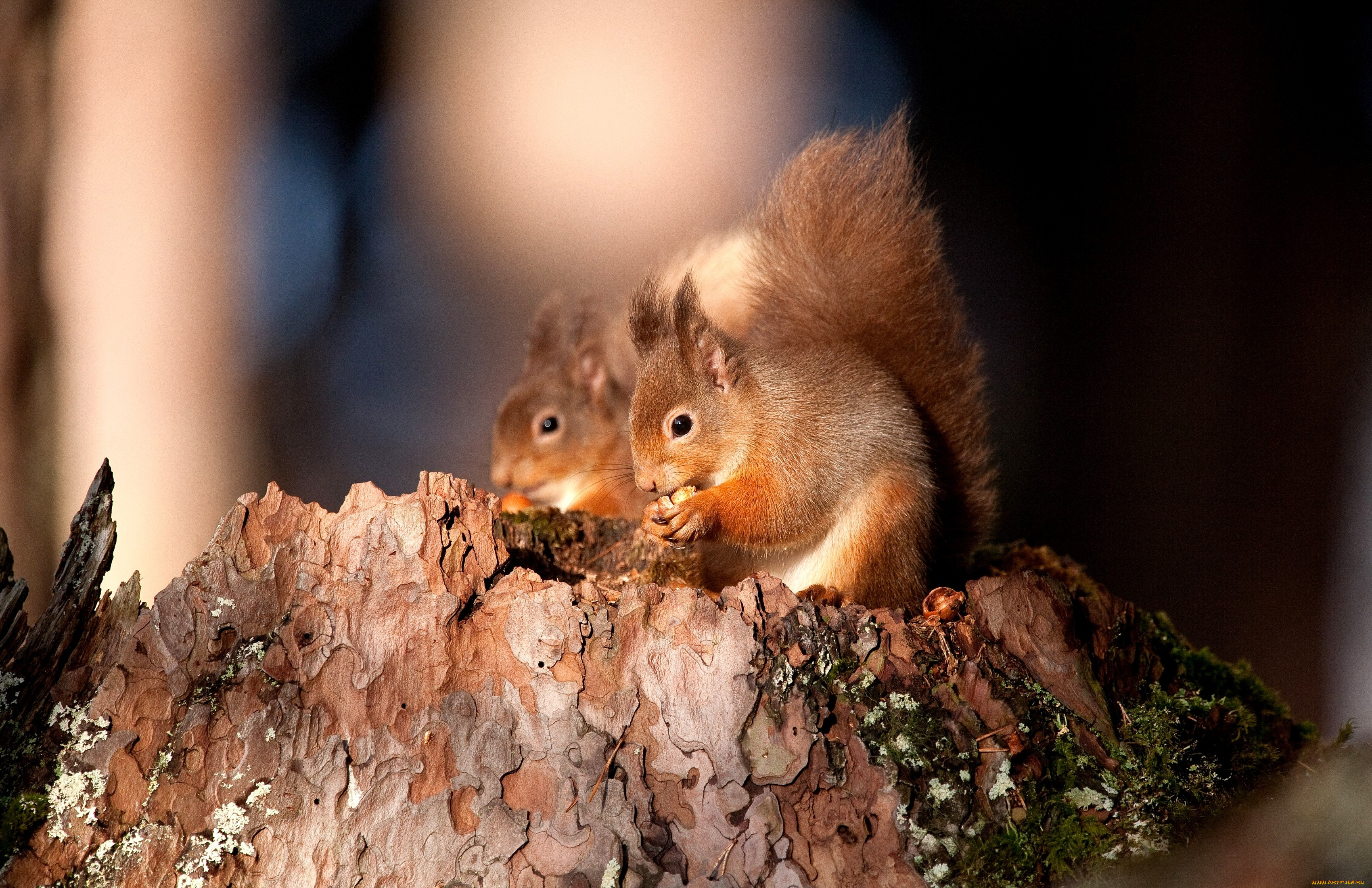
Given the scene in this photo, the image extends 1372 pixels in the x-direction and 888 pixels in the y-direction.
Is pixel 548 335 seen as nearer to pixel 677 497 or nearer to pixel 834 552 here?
pixel 677 497

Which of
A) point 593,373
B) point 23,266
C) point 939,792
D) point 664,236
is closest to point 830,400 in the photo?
point 939,792

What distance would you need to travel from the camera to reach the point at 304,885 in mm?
741

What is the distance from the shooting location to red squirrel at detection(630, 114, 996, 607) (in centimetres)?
118

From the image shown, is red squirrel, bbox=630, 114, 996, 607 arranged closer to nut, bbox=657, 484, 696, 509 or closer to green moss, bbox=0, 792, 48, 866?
nut, bbox=657, 484, 696, 509

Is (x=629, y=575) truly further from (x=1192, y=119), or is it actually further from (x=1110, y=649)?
(x=1192, y=119)

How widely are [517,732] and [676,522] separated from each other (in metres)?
0.39

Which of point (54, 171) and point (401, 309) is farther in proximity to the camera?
point (401, 309)

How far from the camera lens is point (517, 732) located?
0.79 metres

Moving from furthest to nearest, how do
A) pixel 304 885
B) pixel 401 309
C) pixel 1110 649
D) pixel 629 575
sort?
1. pixel 401 309
2. pixel 629 575
3. pixel 1110 649
4. pixel 304 885

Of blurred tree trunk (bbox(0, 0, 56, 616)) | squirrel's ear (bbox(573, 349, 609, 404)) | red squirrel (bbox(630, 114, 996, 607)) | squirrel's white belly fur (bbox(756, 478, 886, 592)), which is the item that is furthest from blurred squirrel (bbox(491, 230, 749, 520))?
blurred tree trunk (bbox(0, 0, 56, 616))

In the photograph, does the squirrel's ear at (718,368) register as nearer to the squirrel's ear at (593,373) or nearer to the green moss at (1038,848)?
the green moss at (1038,848)

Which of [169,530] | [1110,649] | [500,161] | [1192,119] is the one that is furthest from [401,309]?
[1192,119]

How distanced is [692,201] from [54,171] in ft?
5.22

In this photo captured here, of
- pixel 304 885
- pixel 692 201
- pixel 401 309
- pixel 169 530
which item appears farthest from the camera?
pixel 692 201
